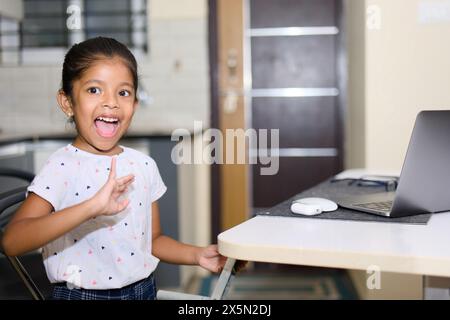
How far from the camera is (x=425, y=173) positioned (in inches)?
37.2

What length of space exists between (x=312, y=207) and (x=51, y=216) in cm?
43

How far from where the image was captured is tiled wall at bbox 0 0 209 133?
3.32 meters

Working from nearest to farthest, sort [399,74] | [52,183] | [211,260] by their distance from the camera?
[52,183] < [211,260] < [399,74]

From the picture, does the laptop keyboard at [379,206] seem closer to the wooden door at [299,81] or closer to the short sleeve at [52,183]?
the short sleeve at [52,183]

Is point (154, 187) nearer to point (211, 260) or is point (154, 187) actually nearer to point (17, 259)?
point (211, 260)

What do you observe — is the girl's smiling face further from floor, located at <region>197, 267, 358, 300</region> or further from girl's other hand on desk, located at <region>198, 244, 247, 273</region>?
floor, located at <region>197, 267, 358, 300</region>

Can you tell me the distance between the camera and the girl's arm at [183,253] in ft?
3.37

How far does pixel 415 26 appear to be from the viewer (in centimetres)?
221

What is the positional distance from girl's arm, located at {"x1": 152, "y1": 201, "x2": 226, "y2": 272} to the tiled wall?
2.19 m

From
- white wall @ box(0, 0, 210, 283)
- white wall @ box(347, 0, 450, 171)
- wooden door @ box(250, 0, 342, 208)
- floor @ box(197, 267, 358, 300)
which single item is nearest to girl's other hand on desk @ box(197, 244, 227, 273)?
white wall @ box(347, 0, 450, 171)

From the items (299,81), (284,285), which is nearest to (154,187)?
(284,285)

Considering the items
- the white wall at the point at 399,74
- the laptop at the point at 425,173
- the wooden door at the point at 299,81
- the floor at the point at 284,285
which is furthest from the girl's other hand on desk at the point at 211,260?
the wooden door at the point at 299,81

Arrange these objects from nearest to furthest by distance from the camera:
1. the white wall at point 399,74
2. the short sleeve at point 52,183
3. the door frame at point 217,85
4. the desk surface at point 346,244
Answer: the desk surface at point 346,244 → the short sleeve at point 52,183 → the white wall at point 399,74 → the door frame at point 217,85

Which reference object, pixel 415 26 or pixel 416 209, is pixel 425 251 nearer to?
pixel 416 209
